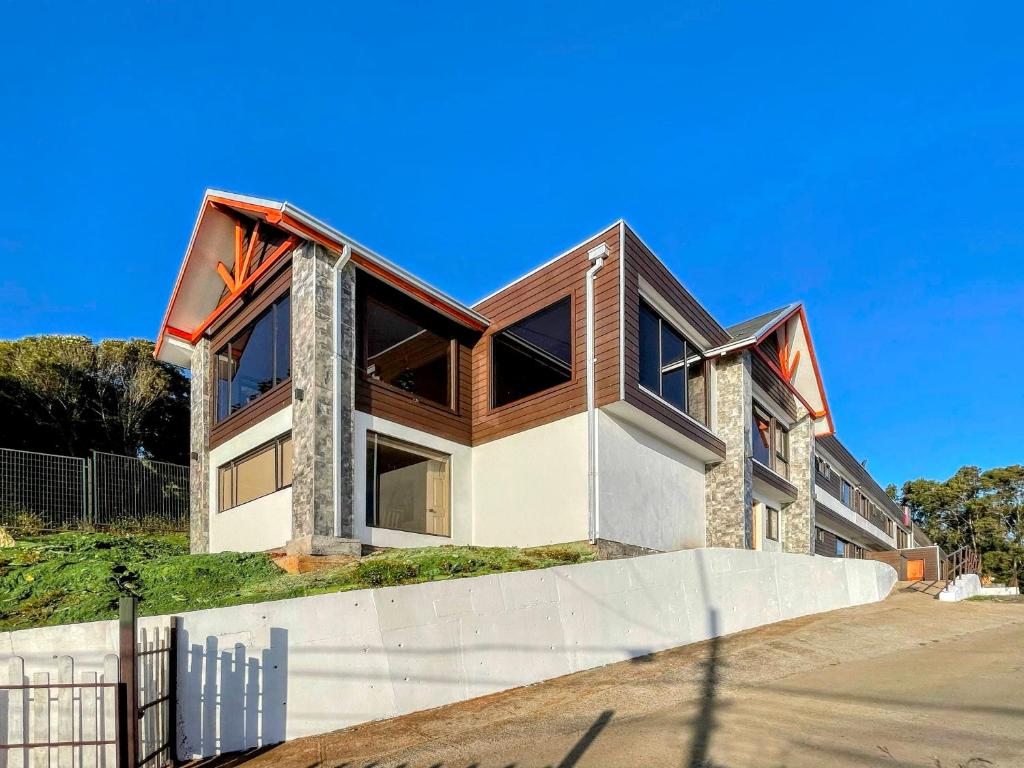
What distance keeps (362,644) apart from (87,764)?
2.49 metres

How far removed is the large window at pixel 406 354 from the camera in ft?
44.8

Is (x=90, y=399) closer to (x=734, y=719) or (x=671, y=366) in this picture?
(x=671, y=366)

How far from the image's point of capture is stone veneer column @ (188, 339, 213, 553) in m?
16.0

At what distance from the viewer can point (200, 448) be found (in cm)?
1659

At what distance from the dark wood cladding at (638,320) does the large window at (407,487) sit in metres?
4.07

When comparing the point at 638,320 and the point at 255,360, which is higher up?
the point at 638,320

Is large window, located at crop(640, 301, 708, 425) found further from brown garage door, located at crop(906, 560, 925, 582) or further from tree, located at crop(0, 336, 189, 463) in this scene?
tree, located at crop(0, 336, 189, 463)

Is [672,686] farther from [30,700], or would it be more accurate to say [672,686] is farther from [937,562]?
[937,562]

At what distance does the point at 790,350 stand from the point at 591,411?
1071 cm

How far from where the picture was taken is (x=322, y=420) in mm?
12109

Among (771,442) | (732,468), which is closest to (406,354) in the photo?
(732,468)

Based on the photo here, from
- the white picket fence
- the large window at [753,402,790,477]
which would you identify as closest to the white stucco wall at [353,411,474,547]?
the white picket fence

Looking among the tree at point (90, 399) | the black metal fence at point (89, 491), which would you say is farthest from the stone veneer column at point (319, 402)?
the tree at point (90, 399)

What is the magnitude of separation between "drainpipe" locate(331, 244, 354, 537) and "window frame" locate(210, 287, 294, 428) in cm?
96
